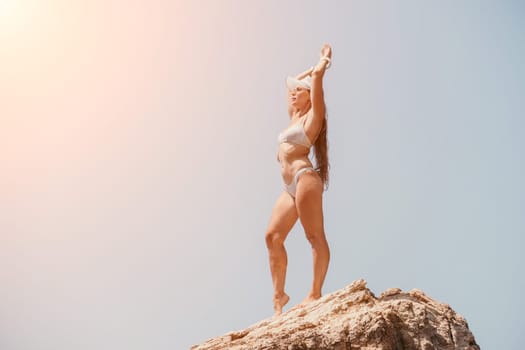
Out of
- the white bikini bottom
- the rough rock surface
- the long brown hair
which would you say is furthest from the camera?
the long brown hair

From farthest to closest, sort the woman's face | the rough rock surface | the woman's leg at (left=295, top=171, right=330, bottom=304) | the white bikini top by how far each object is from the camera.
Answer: the woman's face < the white bikini top < the woman's leg at (left=295, top=171, right=330, bottom=304) < the rough rock surface

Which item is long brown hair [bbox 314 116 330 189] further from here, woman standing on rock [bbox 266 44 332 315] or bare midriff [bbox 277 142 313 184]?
bare midriff [bbox 277 142 313 184]

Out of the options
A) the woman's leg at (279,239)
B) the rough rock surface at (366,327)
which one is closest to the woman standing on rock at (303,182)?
the woman's leg at (279,239)

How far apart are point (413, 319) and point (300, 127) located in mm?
3741

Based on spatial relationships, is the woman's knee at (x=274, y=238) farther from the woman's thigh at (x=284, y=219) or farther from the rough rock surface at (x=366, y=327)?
the rough rock surface at (x=366, y=327)

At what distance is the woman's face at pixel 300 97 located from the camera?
34.6ft

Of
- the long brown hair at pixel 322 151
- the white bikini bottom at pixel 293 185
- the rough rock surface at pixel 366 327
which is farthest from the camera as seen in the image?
the long brown hair at pixel 322 151

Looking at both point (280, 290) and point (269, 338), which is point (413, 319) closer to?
point (269, 338)

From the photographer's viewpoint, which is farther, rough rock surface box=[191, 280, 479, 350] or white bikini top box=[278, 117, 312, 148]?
white bikini top box=[278, 117, 312, 148]

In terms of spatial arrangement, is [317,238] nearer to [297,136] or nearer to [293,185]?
[293,185]

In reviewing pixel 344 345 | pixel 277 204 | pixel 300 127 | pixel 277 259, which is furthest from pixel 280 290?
pixel 344 345

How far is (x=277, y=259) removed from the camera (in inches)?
402

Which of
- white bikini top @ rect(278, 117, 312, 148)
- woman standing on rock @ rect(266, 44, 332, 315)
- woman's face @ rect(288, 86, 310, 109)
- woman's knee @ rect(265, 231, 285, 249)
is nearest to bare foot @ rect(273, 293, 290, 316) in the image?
woman standing on rock @ rect(266, 44, 332, 315)

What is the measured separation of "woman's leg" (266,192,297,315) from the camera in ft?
33.3
